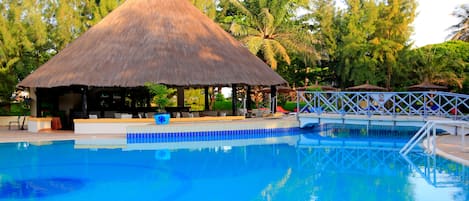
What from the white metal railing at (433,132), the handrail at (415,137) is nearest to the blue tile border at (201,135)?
the white metal railing at (433,132)

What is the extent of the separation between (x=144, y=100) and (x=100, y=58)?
5.85 m

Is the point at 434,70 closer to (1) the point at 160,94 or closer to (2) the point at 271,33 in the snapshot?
(2) the point at 271,33

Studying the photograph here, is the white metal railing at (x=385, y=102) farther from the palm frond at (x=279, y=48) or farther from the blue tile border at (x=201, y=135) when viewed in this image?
the palm frond at (x=279, y=48)

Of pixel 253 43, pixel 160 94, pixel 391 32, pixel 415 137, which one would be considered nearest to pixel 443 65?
pixel 391 32

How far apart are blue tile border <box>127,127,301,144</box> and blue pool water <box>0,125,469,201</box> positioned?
0.07 m

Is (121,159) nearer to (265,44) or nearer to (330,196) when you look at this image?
(330,196)

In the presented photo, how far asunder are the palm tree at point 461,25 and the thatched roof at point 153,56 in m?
18.9

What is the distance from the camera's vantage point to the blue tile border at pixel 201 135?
43.5 feet

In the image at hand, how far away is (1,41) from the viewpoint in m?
20.1

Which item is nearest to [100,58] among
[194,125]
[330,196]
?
[194,125]

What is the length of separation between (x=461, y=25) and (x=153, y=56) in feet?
80.5

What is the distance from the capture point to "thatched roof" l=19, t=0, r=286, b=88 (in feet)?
49.8

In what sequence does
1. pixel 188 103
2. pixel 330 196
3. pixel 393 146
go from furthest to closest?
1. pixel 188 103
2. pixel 393 146
3. pixel 330 196

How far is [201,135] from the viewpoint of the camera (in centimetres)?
1395
